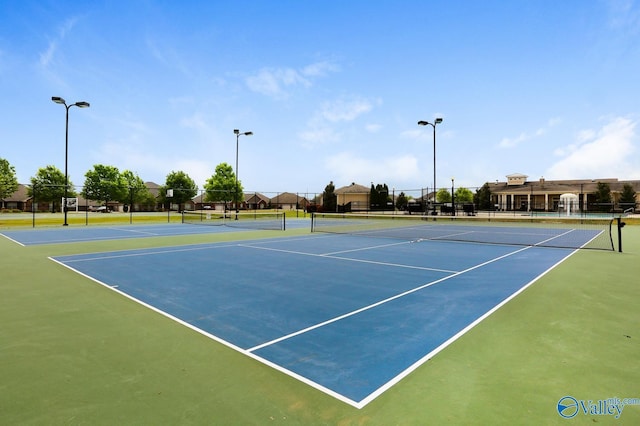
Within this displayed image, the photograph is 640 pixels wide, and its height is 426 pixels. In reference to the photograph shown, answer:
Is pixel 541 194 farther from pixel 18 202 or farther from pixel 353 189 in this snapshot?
pixel 18 202

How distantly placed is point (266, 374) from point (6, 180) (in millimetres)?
81580

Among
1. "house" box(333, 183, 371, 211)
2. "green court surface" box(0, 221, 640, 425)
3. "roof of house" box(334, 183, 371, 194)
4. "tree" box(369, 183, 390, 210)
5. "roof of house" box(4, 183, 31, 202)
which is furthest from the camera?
"roof of house" box(4, 183, 31, 202)

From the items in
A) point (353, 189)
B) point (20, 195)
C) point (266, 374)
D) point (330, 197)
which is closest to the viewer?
point (266, 374)

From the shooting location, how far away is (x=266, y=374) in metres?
3.49

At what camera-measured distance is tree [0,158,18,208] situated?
6050 centimetres

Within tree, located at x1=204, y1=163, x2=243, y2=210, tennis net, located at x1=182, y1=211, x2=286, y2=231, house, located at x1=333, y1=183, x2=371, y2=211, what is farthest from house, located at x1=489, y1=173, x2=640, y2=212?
tree, located at x1=204, y1=163, x2=243, y2=210

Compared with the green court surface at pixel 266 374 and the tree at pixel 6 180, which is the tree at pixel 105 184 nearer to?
Answer: the tree at pixel 6 180

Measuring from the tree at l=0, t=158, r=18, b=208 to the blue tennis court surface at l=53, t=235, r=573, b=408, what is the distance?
222 feet

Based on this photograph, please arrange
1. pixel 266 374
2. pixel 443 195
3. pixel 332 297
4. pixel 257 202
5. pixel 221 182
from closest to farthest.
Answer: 1. pixel 266 374
2. pixel 332 297
3. pixel 221 182
4. pixel 443 195
5. pixel 257 202

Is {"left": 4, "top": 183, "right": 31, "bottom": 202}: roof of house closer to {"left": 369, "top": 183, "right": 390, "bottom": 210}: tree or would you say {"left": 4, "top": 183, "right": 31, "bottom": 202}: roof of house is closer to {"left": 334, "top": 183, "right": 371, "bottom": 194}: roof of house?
{"left": 334, "top": 183, "right": 371, "bottom": 194}: roof of house

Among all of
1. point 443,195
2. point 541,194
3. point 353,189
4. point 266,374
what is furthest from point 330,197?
point 266,374

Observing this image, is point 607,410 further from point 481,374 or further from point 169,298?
point 169,298

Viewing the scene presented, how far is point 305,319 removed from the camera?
5.12 metres

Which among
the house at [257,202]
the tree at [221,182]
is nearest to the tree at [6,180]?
the tree at [221,182]
